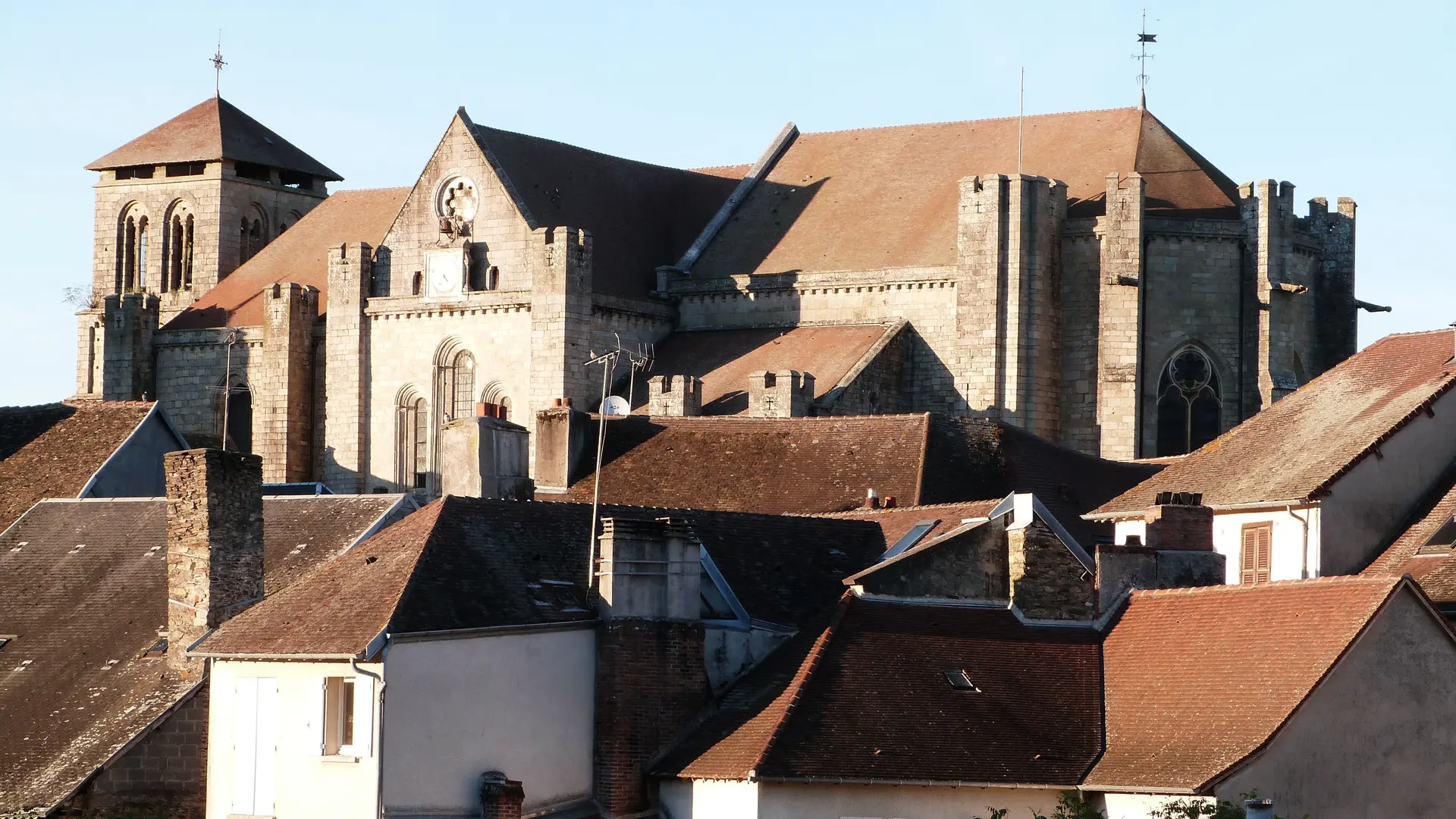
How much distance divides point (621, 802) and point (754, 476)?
51.5ft

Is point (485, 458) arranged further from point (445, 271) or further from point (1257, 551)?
point (445, 271)

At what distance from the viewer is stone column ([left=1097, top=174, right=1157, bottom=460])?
2179 inches

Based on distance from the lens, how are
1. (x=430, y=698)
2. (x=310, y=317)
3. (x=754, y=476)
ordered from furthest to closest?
(x=310, y=317)
(x=754, y=476)
(x=430, y=698)

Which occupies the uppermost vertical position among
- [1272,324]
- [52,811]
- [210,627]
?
[1272,324]

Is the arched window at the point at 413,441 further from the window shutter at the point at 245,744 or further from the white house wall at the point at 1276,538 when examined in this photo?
the window shutter at the point at 245,744

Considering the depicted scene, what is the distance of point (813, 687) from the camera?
2831 centimetres

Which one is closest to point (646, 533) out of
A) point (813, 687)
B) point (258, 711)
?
point (813, 687)

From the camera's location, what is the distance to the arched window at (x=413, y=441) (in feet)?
203

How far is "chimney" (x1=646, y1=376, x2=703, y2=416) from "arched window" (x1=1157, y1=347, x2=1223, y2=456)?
376 inches

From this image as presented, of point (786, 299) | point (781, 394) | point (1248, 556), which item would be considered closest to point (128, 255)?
point (786, 299)

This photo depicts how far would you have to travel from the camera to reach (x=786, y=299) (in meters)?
61.2

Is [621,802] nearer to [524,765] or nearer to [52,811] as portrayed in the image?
[524,765]

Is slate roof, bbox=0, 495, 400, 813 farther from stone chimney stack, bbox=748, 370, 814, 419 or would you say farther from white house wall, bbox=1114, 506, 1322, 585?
stone chimney stack, bbox=748, 370, 814, 419

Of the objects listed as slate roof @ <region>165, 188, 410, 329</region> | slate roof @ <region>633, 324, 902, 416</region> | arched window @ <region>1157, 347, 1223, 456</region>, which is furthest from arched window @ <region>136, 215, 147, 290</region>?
arched window @ <region>1157, 347, 1223, 456</region>
